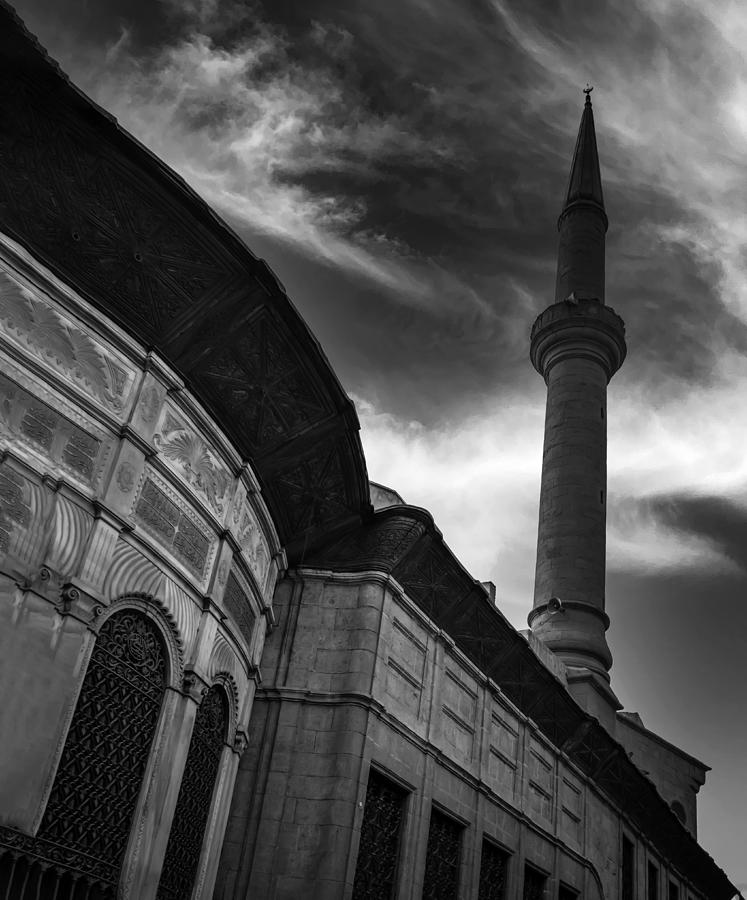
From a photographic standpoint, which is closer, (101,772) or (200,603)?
(101,772)

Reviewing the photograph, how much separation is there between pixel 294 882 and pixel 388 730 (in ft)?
7.07

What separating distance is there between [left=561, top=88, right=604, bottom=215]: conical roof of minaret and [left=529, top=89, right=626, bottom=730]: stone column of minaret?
1.42 metres

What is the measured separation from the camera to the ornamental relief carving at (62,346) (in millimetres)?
8352

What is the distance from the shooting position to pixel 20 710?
7.57 meters

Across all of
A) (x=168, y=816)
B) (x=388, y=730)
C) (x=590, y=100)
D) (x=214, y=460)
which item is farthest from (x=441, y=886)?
(x=590, y=100)

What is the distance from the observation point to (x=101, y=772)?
328 inches

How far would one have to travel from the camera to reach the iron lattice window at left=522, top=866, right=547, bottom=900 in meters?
16.0

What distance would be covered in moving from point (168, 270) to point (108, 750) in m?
4.24

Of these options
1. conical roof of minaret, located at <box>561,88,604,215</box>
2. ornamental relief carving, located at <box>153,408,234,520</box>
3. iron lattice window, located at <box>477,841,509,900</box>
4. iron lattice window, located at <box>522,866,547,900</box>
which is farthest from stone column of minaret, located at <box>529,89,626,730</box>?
ornamental relief carving, located at <box>153,408,234,520</box>

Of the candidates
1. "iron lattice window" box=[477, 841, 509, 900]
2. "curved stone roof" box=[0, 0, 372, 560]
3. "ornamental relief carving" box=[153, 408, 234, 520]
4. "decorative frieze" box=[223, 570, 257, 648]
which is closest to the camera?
"curved stone roof" box=[0, 0, 372, 560]

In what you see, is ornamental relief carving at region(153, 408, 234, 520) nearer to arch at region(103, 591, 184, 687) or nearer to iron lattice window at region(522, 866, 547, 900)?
arch at region(103, 591, 184, 687)

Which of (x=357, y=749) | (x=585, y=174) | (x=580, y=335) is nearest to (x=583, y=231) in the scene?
(x=585, y=174)

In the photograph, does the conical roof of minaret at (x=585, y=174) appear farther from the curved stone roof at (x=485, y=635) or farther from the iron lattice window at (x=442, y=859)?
the iron lattice window at (x=442, y=859)

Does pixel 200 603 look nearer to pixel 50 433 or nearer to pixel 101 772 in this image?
pixel 101 772
